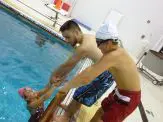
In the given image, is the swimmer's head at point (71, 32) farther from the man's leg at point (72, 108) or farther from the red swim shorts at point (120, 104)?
the man's leg at point (72, 108)

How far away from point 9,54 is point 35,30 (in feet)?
9.01

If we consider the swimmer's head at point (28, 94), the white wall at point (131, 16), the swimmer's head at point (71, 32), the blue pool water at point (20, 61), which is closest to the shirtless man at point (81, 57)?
the swimmer's head at point (71, 32)

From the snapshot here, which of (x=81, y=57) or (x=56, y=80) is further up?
(x=81, y=57)

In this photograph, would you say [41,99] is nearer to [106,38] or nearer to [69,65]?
[69,65]

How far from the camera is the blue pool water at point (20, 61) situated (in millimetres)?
4609

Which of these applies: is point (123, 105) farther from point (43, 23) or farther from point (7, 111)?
point (43, 23)

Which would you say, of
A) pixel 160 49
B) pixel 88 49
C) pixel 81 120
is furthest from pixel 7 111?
pixel 160 49

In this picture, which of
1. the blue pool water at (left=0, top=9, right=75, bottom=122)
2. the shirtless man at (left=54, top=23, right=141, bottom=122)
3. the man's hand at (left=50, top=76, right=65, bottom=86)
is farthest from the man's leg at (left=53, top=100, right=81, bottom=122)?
the blue pool water at (left=0, top=9, right=75, bottom=122)

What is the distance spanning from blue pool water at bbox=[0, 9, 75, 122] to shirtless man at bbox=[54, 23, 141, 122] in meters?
2.01

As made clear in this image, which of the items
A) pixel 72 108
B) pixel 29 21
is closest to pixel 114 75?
pixel 72 108

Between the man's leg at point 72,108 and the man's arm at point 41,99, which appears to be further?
the man's leg at point 72,108

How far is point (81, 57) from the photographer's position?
304 cm

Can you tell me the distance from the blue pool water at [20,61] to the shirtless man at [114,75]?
2.01 metres

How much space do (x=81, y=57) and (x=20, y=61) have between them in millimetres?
3606
